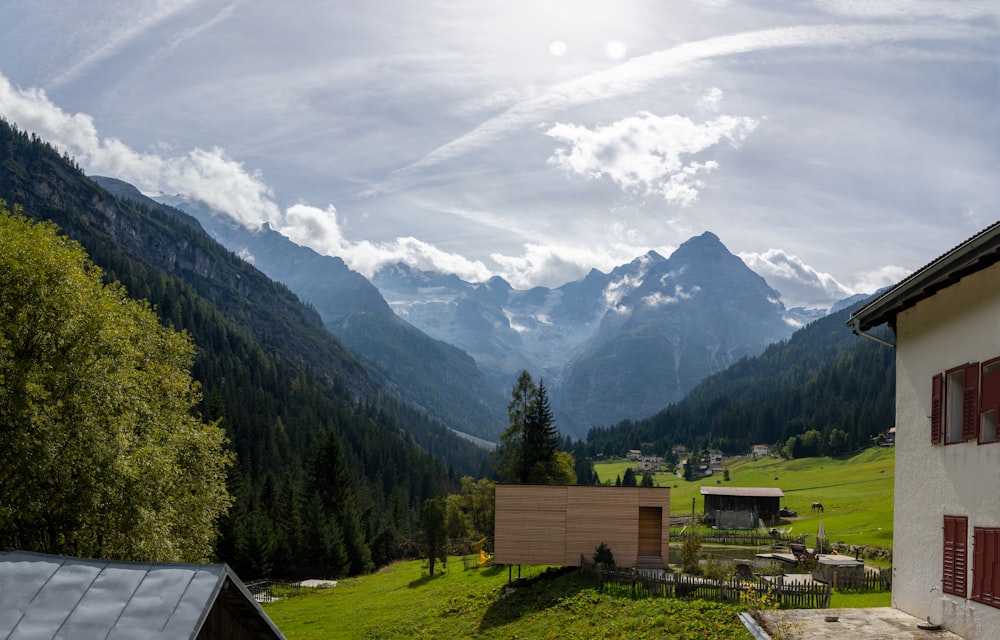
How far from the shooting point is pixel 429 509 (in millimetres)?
64750

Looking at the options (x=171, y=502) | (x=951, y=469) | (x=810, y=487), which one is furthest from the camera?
(x=810, y=487)

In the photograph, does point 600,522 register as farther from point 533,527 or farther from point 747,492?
point 747,492

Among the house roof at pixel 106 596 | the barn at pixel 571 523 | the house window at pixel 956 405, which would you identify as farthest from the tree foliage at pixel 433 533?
the house roof at pixel 106 596

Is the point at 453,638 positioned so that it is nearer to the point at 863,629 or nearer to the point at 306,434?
the point at 863,629

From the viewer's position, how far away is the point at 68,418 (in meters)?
23.6

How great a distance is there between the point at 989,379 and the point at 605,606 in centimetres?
2205

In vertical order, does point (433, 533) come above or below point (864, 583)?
below

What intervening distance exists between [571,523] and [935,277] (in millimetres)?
28914

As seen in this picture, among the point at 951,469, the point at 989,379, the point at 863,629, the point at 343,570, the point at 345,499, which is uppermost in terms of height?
the point at 989,379

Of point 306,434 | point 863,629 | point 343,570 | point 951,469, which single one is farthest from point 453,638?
point 306,434

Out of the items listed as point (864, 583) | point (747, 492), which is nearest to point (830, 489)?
point (747, 492)

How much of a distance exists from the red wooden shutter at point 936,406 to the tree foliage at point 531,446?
152 ft

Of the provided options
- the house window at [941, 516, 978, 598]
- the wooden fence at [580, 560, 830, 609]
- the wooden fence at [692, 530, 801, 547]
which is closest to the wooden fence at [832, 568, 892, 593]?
the wooden fence at [580, 560, 830, 609]

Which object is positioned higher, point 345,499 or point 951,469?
point 951,469
